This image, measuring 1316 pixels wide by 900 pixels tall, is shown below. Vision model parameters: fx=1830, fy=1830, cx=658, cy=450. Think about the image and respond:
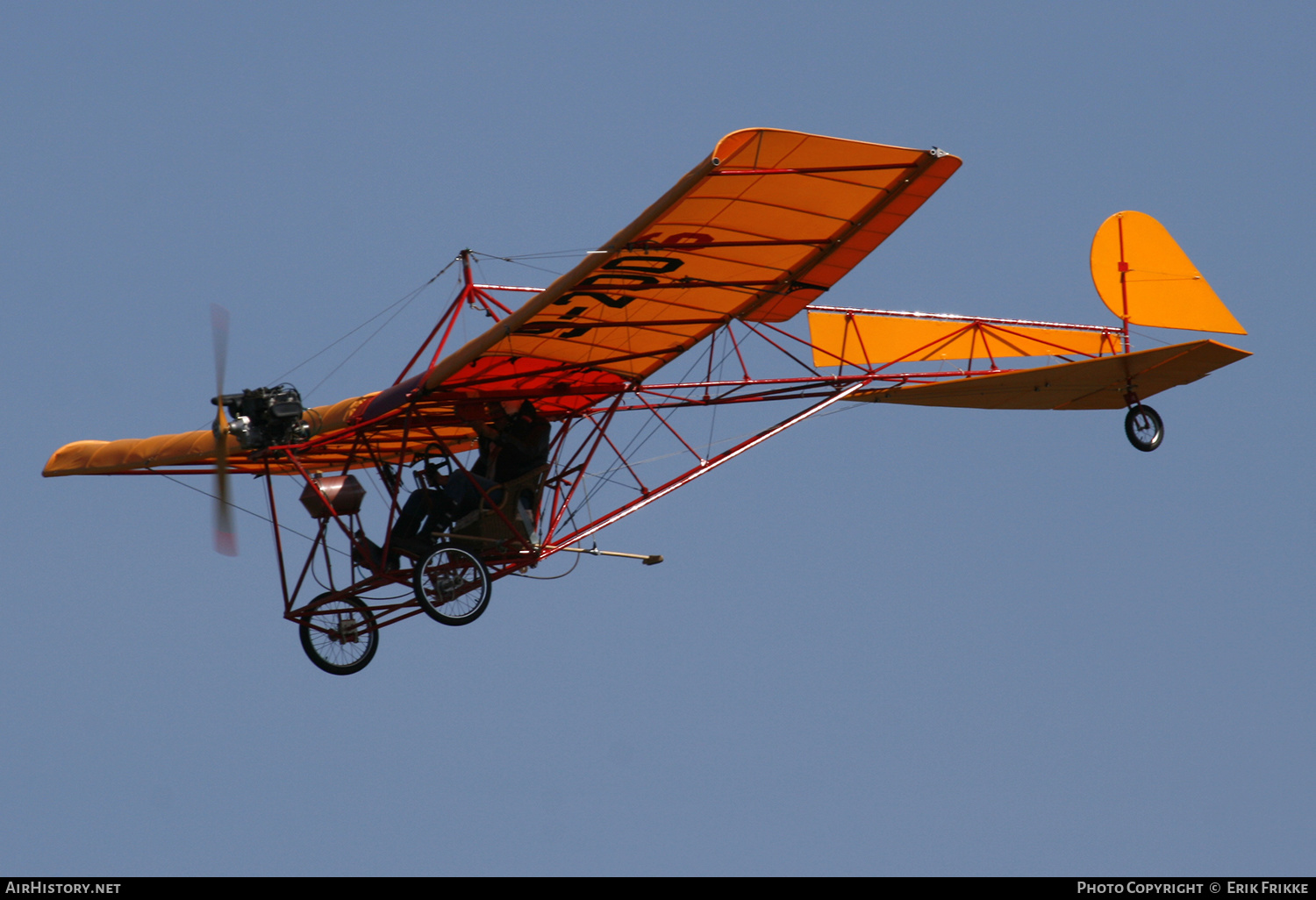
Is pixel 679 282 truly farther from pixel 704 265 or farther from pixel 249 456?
pixel 249 456

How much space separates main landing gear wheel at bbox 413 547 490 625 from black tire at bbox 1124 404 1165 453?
7.74m

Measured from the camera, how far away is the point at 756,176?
54.8ft

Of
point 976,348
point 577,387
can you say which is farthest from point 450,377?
point 976,348

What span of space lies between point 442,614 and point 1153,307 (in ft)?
29.9

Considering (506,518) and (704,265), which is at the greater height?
(704,265)

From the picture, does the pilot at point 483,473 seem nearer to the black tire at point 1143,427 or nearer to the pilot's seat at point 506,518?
the pilot's seat at point 506,518

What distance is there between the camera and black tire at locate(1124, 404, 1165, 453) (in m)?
21.3

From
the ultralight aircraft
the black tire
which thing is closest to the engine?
the ultralight aircraft

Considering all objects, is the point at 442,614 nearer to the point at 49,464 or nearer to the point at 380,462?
the point at 380,462

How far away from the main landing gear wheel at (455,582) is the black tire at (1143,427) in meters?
7.74

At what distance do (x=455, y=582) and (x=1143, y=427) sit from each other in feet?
27.0

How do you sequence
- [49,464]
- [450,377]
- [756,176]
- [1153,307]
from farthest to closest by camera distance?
[49,464] → [1153,307] → [450,377] → [756,176]

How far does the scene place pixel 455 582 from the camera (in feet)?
63.6

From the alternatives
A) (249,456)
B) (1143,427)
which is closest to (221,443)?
(249,456)
